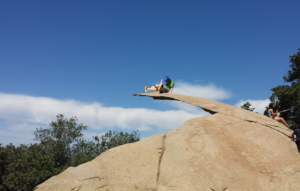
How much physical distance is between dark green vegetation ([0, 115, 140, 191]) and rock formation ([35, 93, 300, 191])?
56.9 ft

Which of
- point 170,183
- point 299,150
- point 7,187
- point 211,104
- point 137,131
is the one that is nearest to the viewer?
point 170,183

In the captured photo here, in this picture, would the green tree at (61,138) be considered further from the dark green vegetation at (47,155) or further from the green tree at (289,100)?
the green tree at (289,100)

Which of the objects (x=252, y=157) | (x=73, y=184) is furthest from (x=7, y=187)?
(x=252, y=157)

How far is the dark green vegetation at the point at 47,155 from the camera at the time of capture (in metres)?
21.3

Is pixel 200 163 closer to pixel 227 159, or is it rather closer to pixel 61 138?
pixel 227 159

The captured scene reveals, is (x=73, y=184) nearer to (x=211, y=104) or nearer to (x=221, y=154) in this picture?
(x=221, y=154)

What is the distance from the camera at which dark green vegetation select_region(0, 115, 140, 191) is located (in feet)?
70.0

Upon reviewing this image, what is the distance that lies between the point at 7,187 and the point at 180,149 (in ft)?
73.7

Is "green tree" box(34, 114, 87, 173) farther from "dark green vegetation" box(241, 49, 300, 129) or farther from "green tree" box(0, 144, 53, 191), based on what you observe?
"dark green vegetation" box(241, 49, 300, 129)

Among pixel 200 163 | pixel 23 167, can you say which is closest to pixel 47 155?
pixel 23 167

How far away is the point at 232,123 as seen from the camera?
7.60 m

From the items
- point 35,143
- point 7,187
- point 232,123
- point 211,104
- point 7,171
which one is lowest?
point 7,187

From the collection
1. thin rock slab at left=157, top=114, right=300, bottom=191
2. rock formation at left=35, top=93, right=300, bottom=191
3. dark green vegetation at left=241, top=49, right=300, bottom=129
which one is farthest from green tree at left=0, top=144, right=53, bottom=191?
dark green vegetation at left=241, top=49, right=300, bottom=129

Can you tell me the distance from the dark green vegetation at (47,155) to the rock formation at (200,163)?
683 inches
